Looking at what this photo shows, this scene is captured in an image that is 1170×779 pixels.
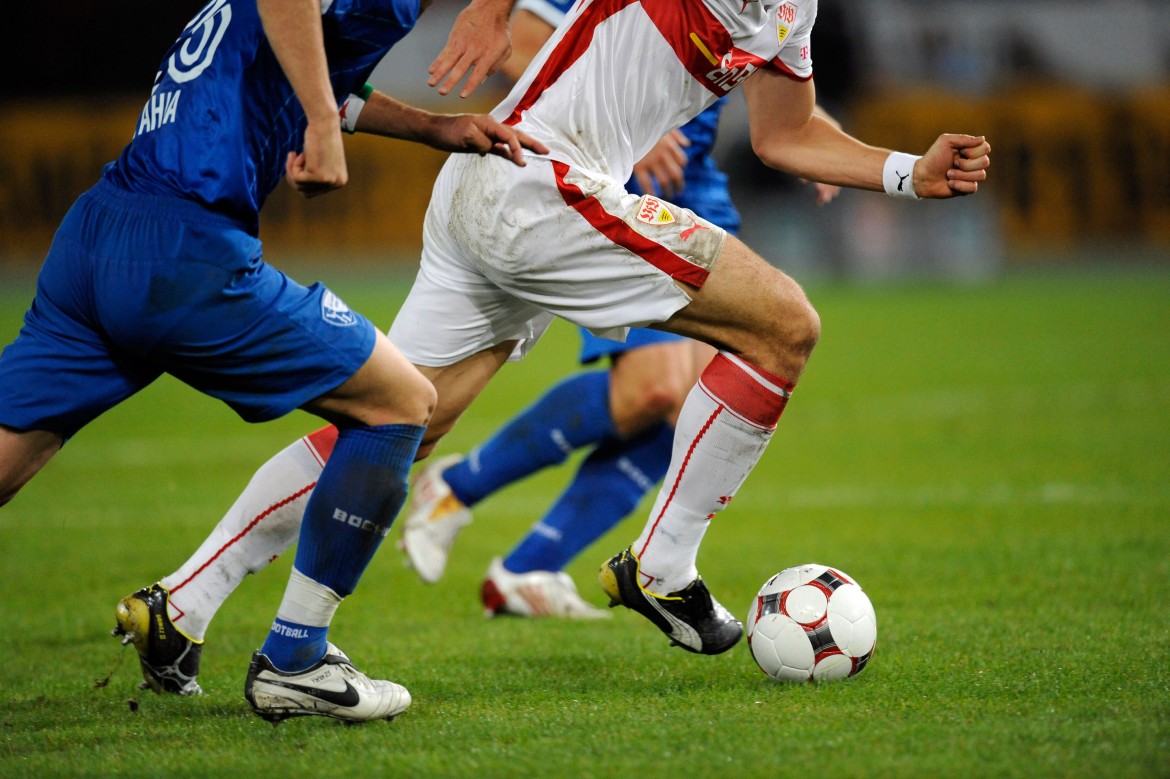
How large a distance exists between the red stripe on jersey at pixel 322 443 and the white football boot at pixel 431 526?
1233mm

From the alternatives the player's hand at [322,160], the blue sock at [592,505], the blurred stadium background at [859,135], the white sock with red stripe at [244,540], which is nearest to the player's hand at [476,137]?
the player's hand at [322,160]

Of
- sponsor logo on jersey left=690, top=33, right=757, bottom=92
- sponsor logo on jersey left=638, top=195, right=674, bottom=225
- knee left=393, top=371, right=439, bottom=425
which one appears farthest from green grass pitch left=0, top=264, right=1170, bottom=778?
sponsor logo on jersey left=690, top=33, right=757, bottom=92

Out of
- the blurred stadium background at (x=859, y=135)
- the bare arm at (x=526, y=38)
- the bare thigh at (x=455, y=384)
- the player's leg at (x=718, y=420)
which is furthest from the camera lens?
the blurred stadium background at (x=859, y=135)

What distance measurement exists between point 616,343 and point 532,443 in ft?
1.80

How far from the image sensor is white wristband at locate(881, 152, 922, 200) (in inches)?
145

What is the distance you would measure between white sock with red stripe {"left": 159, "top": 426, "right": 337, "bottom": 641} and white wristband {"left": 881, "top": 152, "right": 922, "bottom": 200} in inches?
63.7

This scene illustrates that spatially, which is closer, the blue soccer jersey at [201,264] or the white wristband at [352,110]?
the blue soccer jersey at [201,264]

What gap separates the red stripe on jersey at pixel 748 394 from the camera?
11.4 ft

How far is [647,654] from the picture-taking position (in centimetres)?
406

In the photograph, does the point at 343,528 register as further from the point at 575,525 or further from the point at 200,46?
the point at 575,525

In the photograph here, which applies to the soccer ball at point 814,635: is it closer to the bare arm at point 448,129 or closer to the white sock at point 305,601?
the white sock at point 305,601

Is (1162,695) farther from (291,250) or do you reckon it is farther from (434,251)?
(291,250)

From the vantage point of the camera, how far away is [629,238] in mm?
3377

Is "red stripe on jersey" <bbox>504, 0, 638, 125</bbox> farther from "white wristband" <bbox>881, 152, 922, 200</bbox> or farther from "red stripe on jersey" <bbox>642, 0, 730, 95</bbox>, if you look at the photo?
"white wristband" <bbox>881, 152, 922, 200</bbox>
